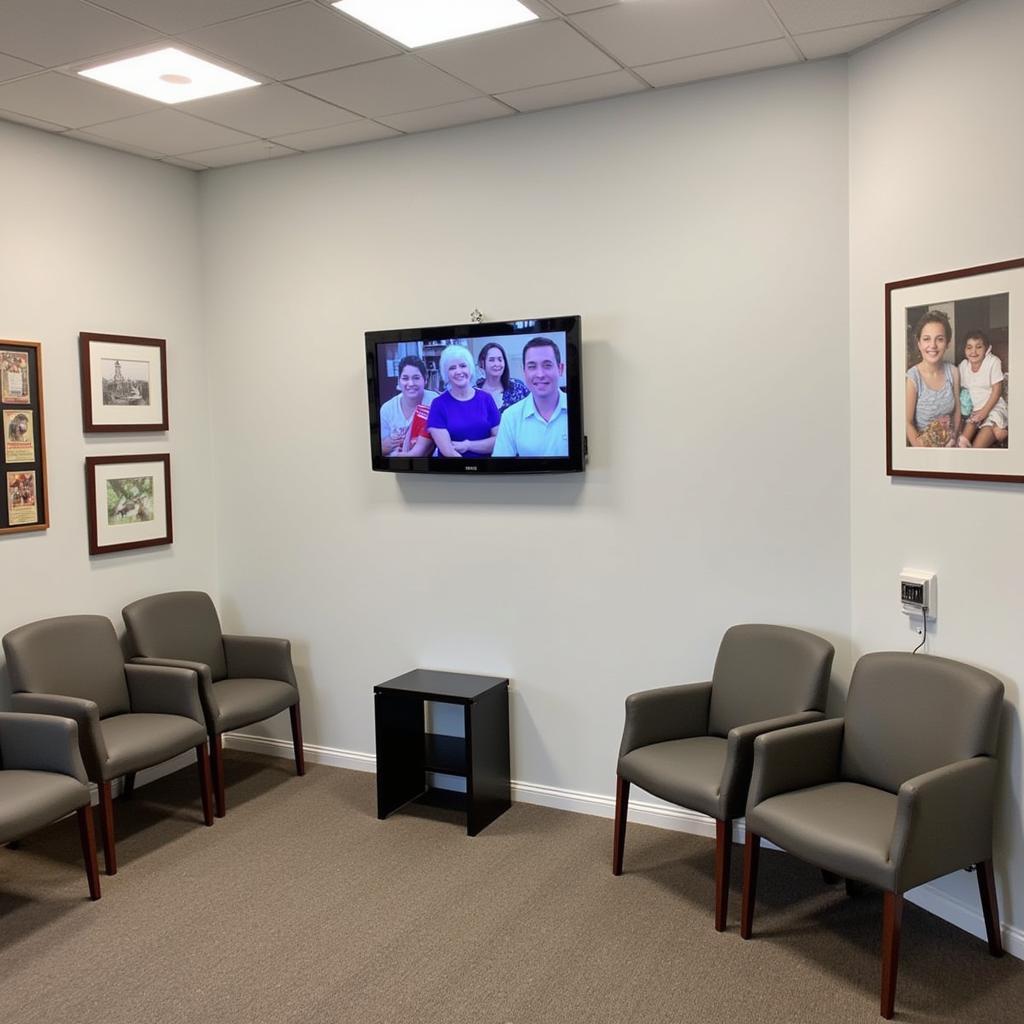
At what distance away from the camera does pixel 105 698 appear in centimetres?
399

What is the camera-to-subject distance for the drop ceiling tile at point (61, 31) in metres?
2.78

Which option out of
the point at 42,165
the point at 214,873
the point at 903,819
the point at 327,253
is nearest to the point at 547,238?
the point at 327,253

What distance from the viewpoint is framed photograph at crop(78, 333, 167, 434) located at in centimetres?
419

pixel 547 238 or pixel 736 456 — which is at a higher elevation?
pixel 547 238

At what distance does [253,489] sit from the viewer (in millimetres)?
4758

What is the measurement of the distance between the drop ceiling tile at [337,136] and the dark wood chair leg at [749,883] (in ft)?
10.2

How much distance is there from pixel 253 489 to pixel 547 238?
1924 millimetres

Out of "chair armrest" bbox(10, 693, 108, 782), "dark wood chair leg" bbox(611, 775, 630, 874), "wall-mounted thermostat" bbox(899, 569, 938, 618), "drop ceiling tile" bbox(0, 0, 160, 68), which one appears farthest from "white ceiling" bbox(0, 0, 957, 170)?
"dark wood chair leg" bbox(611, 775, 630, 874)

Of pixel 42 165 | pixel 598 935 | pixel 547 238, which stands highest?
pixel 42 165

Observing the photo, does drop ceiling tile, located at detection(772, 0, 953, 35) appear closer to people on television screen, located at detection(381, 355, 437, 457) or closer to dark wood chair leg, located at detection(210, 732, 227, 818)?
people on television screen, located at detection(381, 355, 437, 457)

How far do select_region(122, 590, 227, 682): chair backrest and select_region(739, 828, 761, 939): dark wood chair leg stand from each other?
2611mm

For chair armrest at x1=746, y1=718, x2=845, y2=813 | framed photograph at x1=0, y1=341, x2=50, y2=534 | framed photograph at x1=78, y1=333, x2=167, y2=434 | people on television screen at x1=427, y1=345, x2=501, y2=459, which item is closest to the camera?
chair armrest at x1=746, y1=718, x2=845, y2=813

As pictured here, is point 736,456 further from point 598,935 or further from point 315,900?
point 315,900

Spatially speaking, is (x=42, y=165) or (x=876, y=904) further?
(x=42, y=165)
